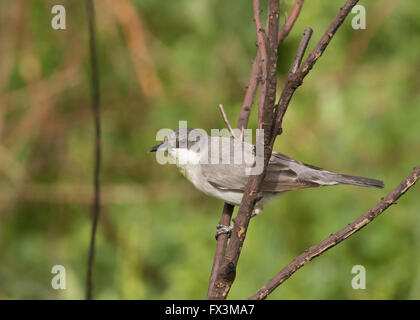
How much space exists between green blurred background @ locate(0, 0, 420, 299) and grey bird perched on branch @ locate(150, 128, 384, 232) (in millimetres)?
1154

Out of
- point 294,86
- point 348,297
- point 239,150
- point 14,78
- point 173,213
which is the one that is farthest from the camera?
A: point 14,78

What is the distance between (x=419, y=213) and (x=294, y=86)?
3.80m

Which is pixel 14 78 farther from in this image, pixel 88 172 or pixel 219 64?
pixel 219 64

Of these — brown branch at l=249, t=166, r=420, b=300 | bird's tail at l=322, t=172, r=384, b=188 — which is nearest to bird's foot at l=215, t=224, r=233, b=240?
bird's tail at l=322, t=172, r=384, b=188

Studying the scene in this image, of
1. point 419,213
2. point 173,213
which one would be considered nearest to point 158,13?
point 173,213

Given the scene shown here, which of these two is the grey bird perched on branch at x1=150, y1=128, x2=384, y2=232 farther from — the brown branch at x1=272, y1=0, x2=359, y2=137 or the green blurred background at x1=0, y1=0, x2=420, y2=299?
the brown branch at x1=272, y1=0, x2=359, y2=137

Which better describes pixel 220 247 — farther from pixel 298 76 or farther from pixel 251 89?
pixel 298 76

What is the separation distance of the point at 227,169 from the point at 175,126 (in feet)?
7.28

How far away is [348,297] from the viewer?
499 centimetres

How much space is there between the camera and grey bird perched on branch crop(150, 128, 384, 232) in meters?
4.04

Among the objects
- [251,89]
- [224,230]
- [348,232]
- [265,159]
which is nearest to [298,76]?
[265,159]

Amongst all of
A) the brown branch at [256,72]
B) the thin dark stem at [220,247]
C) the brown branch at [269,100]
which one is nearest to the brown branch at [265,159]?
the brown branch at [269,100]

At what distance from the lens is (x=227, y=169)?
13.7 feet

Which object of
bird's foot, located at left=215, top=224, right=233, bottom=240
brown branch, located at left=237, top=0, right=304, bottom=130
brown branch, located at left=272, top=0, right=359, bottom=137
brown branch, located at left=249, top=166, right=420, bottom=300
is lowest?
brown branch, located at left=249, top=166, right=420, bottom=300
